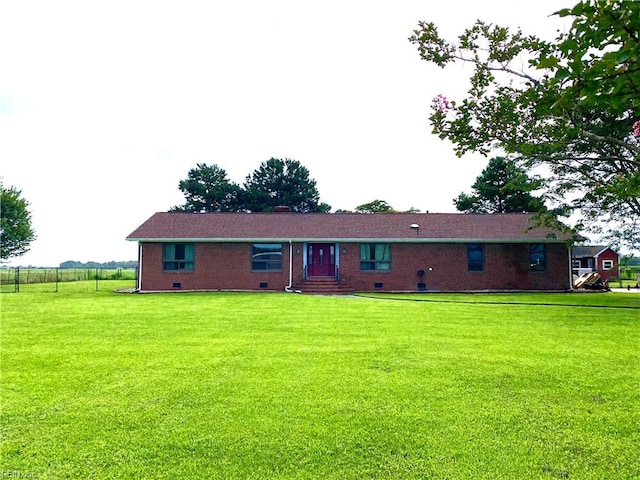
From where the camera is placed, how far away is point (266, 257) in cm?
2192

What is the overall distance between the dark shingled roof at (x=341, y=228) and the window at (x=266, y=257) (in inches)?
22.3

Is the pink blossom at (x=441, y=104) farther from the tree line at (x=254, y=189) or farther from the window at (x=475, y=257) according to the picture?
the tree line at (x=254, y=189)

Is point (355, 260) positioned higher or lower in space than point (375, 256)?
lower

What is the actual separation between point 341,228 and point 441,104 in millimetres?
15339

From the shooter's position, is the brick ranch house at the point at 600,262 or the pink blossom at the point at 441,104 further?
the brick ranch house at the point at 600,262

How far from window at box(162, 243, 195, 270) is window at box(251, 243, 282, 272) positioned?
129 inches

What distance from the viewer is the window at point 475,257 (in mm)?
22047

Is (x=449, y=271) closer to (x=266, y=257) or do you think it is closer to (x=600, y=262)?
(x=266, y=257)

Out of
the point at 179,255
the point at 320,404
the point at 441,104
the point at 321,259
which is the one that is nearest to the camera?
the point at 320,404

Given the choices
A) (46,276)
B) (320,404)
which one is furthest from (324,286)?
(46,276)

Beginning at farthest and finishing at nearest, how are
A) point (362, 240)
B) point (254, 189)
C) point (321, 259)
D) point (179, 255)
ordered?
point (254, 189) < point (321, 259) < point (179, 255) < point (362, 240)

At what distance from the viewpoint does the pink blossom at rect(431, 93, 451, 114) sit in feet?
25.5

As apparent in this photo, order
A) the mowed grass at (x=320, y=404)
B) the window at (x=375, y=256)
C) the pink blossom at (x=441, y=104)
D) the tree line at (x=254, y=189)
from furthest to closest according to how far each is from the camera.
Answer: the tree line at (x=254, y=189), the window at (x=375, y=256), the pink blossom at (x=441, y=104), the mowed grass at (x=320, y=404)

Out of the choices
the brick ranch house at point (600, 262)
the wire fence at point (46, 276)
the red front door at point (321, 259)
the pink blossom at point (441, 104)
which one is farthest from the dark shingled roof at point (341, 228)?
the brick ranch house at point (600, 262)
